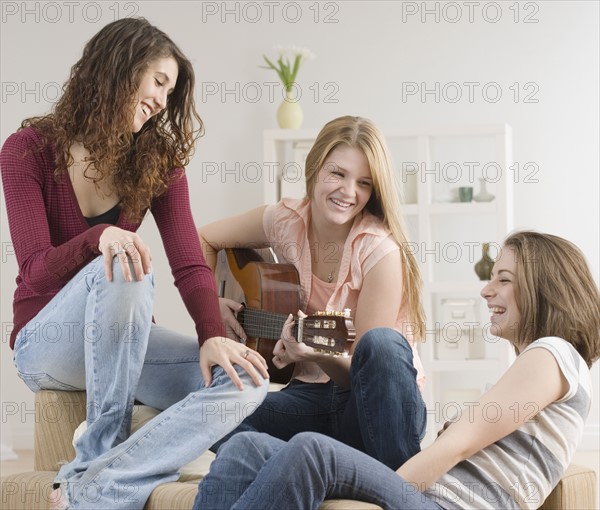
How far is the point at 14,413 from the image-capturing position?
14.6ft

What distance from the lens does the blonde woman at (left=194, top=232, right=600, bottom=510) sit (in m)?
1.58

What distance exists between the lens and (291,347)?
218cm

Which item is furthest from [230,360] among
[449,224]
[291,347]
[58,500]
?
[449,224]

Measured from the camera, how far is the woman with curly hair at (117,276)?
74.7 inches

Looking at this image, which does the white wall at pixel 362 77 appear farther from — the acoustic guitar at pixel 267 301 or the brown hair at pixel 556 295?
the brown hair at pixel 556 295

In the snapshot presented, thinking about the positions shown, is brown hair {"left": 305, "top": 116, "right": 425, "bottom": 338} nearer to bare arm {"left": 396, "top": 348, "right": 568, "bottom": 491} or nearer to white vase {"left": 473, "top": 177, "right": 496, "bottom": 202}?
bare arm {"left": 396, "top": 348, "right": 568, "bottom": 491}

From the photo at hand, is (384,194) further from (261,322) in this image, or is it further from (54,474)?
(54,474)

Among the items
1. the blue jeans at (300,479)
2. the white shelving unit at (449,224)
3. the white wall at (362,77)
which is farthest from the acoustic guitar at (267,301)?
the white wall at (362,77)

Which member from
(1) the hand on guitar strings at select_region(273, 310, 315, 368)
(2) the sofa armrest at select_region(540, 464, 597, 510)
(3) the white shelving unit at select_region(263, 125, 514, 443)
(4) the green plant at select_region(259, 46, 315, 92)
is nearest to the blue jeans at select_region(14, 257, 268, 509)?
(1) the hand on guitar strings at select_region(273, 310, 315, 368)

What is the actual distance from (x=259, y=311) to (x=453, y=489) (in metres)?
0.97

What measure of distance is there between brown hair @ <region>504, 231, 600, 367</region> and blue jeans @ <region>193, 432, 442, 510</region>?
0.43 m

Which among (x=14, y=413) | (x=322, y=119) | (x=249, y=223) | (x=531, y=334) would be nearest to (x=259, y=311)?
(x=249, y=223)

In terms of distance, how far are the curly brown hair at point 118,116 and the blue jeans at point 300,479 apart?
769mm

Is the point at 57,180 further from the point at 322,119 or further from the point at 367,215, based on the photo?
the point at 322,119
